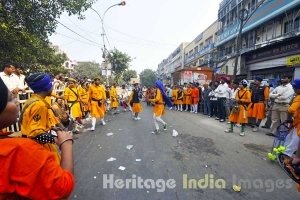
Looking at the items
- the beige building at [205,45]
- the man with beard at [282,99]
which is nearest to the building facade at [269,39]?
the man with beard at [282,99]

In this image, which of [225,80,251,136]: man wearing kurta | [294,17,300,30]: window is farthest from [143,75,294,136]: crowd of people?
[294,17,300,30]: window

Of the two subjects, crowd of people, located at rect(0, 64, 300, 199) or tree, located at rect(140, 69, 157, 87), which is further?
tree, located at rect(140, 69, 157, 87)

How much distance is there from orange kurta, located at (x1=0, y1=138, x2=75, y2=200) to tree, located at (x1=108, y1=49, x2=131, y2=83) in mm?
40910

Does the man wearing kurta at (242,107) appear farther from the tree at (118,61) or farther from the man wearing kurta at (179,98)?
the tree at (118,61)

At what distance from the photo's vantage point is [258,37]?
2406cm

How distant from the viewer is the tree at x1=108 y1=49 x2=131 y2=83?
140 feet

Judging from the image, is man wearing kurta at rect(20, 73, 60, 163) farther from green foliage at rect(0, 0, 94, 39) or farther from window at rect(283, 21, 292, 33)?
window at rect(283, 21, 292, 33)

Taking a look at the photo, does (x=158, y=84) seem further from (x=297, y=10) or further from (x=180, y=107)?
(x=297, y=10)

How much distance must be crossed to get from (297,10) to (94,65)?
221ft

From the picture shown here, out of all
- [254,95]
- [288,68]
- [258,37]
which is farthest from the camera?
[258,37]

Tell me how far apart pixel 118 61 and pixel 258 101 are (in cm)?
3314

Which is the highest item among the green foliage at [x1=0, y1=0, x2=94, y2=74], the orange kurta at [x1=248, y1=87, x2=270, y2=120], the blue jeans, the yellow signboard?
the green foliage at [x1=0, y1=0, x2=94, y2=74]

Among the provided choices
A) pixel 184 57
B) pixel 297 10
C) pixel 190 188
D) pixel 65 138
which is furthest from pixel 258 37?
pixel 184 57

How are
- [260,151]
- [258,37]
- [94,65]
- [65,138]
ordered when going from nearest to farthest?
A: 1. [65,138]
2. [260,151]
3. [258,37]
4. [94,65]
